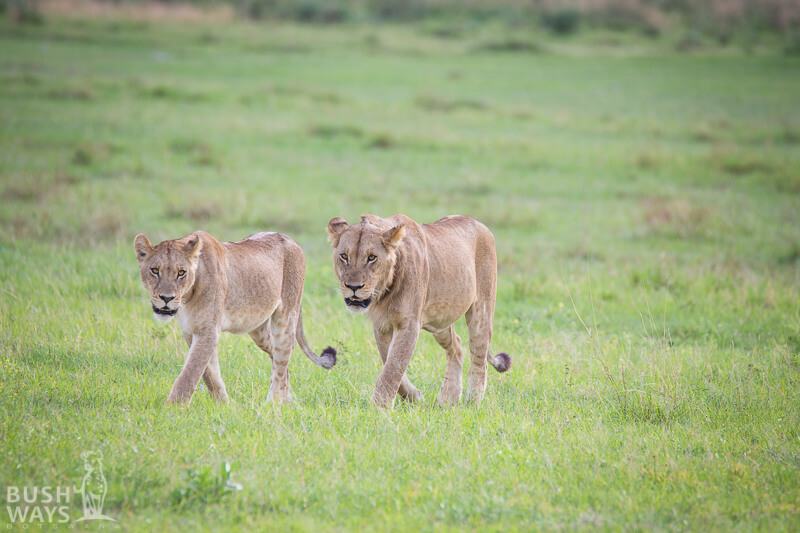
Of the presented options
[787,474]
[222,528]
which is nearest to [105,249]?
[222,528]

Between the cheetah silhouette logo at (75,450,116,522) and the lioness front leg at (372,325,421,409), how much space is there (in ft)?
6.59

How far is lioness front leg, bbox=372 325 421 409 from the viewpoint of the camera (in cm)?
605

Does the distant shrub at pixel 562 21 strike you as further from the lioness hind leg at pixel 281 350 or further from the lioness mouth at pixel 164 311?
the lioness mouth at pixel 164 311

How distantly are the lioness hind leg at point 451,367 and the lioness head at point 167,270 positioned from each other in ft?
7.09

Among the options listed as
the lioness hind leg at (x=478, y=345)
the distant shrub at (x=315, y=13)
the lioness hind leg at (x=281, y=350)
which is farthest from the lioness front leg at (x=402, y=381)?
the distant shrub at (x=315, y=13)

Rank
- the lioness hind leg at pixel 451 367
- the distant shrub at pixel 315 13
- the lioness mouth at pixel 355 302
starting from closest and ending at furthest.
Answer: the lioness mouth at pixel 355 302 < the lioness hind leg at pixel 451 367 < the distant shrub at pixel 315 13

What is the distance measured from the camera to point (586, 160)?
20.1 metres

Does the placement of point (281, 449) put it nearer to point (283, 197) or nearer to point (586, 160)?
point (283, 197)

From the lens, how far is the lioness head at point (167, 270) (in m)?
5.63

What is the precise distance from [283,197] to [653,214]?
22.3 ft

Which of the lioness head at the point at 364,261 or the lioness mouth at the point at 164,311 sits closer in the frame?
the lioness mouth at the point at 164,311

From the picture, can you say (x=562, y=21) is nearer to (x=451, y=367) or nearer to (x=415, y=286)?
(x=451, y=367)

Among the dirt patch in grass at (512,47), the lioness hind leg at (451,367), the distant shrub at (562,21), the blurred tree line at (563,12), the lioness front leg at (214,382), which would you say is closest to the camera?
the lioness front leg at (214,382)

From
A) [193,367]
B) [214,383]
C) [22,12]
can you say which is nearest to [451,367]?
[214,383]
